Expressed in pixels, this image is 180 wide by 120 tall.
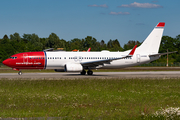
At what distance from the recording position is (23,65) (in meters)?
38.9

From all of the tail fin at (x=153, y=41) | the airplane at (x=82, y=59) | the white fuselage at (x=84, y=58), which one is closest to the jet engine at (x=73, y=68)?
the airplane at (x=82, y=59)

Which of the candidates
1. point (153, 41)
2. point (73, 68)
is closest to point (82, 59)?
point (73, 68)

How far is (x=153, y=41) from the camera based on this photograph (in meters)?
44.0

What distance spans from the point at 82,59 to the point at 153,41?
13.4m

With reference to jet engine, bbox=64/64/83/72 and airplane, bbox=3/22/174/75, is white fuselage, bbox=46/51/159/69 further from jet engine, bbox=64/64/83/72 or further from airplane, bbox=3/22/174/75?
jet engine, bbox=64/64/83/72

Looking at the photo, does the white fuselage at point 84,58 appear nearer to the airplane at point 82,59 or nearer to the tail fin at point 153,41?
the airplane at point 82,59

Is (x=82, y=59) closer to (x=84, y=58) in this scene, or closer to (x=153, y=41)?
(x=84, y=58)

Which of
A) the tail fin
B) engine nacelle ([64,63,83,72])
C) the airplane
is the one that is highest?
the tail fin

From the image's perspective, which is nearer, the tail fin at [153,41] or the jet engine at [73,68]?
the jet engine at [73,68]

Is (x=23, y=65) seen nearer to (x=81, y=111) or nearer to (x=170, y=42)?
(x=81, y=111)

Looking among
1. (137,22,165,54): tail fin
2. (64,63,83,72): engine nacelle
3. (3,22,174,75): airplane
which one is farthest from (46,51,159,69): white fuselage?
(64,63,83,72): engine nacelle

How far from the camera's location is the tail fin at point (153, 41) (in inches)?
1716

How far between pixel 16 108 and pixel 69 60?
27.1m

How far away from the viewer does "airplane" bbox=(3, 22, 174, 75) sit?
127 feet
